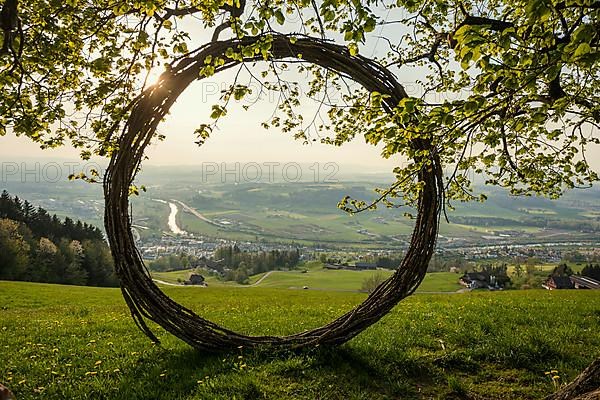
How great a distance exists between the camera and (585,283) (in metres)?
41.7

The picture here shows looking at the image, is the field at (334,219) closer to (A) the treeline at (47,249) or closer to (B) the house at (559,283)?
(A) the treeline at (47,249)

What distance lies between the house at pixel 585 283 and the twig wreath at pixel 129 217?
45.0m

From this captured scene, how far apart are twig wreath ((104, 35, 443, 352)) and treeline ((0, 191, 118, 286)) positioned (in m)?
37.3

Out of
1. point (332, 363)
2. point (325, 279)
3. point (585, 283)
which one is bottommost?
point (325, 279)

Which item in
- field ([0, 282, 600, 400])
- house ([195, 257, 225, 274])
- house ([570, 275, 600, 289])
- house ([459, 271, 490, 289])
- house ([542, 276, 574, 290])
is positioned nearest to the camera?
field ([0, 282, 600, 400])

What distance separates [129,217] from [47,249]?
40.4 m

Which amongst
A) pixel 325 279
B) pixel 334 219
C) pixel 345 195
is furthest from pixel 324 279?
pixel 334 219

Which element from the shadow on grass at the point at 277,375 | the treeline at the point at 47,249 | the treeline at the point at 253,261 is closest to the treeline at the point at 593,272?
the treeline at the point at 253,261

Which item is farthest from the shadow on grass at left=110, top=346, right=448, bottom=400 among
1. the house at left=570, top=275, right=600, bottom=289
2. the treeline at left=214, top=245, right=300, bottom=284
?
the treeline at left=214, top=245, right=300, bottom=284

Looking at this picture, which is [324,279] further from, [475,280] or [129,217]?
[129,217]

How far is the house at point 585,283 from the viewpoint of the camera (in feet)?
132

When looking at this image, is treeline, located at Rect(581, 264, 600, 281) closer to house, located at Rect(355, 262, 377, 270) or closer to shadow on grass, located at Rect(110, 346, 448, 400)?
house, located at Rect(355, 262, 377, 270)

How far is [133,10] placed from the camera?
5.34m

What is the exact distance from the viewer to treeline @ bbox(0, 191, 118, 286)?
34.9 meters
